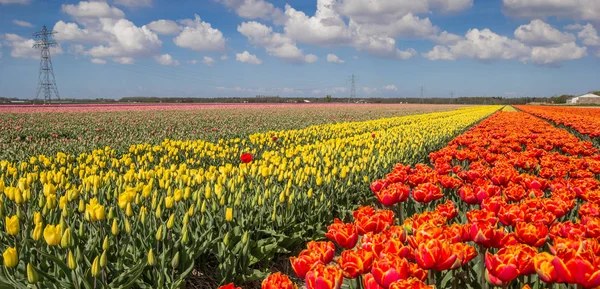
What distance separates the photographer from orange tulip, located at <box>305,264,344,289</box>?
1628 millimetres

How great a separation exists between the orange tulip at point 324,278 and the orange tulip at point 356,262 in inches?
7.2

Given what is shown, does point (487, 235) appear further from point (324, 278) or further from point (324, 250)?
point (324, 278)

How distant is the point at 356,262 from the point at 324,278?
29 cm

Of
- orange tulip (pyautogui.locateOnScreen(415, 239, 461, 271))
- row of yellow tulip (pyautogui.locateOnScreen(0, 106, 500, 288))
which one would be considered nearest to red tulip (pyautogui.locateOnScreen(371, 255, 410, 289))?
orange tulip (pyautogui.locateOnScreen(415, 239, 461, 271))

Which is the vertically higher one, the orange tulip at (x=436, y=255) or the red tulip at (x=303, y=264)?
the orange tulip at (x=436, y=255)

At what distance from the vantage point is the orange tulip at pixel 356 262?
186 cm

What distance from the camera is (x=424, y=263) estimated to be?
6.03ft

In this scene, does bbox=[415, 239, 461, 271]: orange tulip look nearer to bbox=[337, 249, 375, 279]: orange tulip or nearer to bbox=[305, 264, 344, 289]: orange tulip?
bbox=[337, 249, 375, 279]: orange tulip

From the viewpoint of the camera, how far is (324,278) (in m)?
1.63

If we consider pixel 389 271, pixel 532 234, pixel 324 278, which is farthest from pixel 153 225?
pixel 532 234

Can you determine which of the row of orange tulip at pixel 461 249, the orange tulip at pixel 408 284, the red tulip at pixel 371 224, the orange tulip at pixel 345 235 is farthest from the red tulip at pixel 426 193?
the orange tulip at pixel 408 284

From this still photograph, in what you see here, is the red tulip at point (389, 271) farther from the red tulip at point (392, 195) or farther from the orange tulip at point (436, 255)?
the red tulip at point (392, 195)

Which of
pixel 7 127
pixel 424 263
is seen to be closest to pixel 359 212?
pixel 424 263

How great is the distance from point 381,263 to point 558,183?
3018 mm
